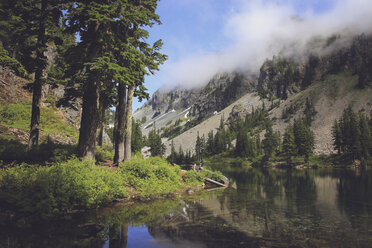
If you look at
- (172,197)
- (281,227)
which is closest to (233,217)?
(281,227)

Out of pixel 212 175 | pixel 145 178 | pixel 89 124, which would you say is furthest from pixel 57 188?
pixel 212 175

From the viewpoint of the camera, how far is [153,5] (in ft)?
72.7

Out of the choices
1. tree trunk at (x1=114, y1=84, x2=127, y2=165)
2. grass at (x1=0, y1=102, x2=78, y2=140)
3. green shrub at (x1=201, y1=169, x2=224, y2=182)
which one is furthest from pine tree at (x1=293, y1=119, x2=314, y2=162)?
tree trunk at (x1=114, y1=84, x2=127, y2=165)

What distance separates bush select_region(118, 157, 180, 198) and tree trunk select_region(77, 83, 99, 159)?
2.65m

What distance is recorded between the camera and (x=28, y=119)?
29.1 meters

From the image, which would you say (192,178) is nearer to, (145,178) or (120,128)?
(145,178)

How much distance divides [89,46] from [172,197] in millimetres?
12730

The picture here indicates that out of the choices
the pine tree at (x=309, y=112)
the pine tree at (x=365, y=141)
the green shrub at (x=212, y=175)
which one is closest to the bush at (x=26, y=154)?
the green shrub at (x=212, y=175)

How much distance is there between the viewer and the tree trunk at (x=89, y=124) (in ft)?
53.3

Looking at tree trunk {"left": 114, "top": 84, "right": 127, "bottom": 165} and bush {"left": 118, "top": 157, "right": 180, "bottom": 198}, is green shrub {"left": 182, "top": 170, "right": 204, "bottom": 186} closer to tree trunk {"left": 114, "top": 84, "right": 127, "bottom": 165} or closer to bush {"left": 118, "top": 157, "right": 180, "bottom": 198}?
bush {"left": 118, "top": 157, "right": 180, "bottom": 198}

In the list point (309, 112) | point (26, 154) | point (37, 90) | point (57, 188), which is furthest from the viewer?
point (309, 112)

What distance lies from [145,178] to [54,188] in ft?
23.4

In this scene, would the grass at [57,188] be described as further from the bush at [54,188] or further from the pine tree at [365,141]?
the pine tree at [365,141]

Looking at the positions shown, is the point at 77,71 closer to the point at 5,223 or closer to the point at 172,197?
the point at 5,223
